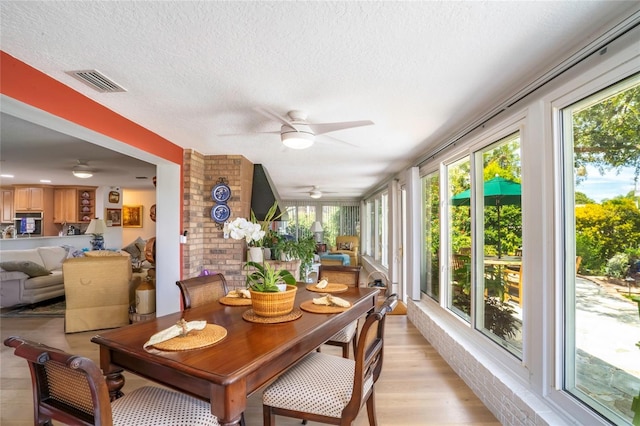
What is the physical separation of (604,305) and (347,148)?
2.70m

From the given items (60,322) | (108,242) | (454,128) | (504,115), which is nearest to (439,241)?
(454,128)

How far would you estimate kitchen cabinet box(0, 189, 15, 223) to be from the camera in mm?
Answer: 6906

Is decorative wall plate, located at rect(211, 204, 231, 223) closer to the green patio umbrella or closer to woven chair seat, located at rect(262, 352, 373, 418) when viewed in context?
woven chair seat, located at rect(262, 352, 373, 418)

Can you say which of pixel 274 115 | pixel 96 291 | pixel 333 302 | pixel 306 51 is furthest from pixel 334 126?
pixel 96 291

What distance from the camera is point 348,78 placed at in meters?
1.89

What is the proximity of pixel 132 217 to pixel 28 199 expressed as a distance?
201 centimetres

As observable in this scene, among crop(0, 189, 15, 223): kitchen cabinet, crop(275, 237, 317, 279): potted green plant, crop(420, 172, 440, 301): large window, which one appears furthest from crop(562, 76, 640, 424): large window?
crop(0, 189, 15, 223): kitchen cabinet

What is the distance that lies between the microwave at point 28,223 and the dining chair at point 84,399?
768cm

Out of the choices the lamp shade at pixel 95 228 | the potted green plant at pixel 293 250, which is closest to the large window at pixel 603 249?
Result: the potted green plant at pixel 293 250

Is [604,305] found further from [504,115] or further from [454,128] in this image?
[454,128]

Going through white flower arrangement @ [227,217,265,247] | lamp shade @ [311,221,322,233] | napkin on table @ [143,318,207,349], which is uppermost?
white flower arrangement @ [227,217,265,247]

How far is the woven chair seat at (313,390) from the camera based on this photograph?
4.81 feet

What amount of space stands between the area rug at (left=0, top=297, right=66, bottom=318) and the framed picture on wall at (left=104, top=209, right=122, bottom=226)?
2659 millimetres

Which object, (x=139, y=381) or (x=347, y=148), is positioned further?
(x=347, y=148)
